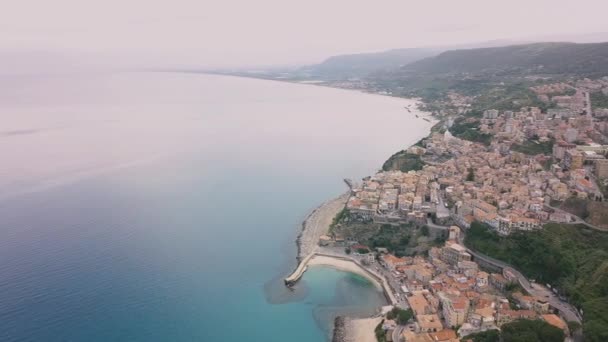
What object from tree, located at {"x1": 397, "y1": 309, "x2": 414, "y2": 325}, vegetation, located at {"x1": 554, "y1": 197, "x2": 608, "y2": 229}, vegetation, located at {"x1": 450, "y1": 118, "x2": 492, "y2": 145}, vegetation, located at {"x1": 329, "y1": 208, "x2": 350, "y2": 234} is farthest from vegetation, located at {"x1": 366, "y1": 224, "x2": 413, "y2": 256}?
vegetation, located at {"x1": 450, "y1": 118, "x2": 492, "y2": 145}

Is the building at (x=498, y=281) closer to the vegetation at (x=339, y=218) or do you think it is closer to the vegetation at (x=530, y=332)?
the vegetation at (x=530, y=332)

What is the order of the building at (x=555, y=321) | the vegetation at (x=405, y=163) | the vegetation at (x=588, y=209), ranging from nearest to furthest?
the building at (x=555, y=321)
the vegetation at (x=588, y=209)
the vegetation at (x=405, y=163)

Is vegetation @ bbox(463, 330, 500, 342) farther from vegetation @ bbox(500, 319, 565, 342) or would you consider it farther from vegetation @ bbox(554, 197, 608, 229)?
vegetation @ bbox(554, 197, 608, 229)

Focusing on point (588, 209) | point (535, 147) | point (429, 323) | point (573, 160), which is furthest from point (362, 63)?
point (429, 323)

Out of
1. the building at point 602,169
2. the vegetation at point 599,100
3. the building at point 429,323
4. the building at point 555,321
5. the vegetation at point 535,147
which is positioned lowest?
the building at point 429,323

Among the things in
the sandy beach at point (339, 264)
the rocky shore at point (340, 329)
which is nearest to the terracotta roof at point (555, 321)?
the rocky shore at point (340, 329)

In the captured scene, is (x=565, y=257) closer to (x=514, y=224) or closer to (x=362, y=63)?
(x=514, y=224)

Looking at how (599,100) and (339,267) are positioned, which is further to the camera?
(599,100)
